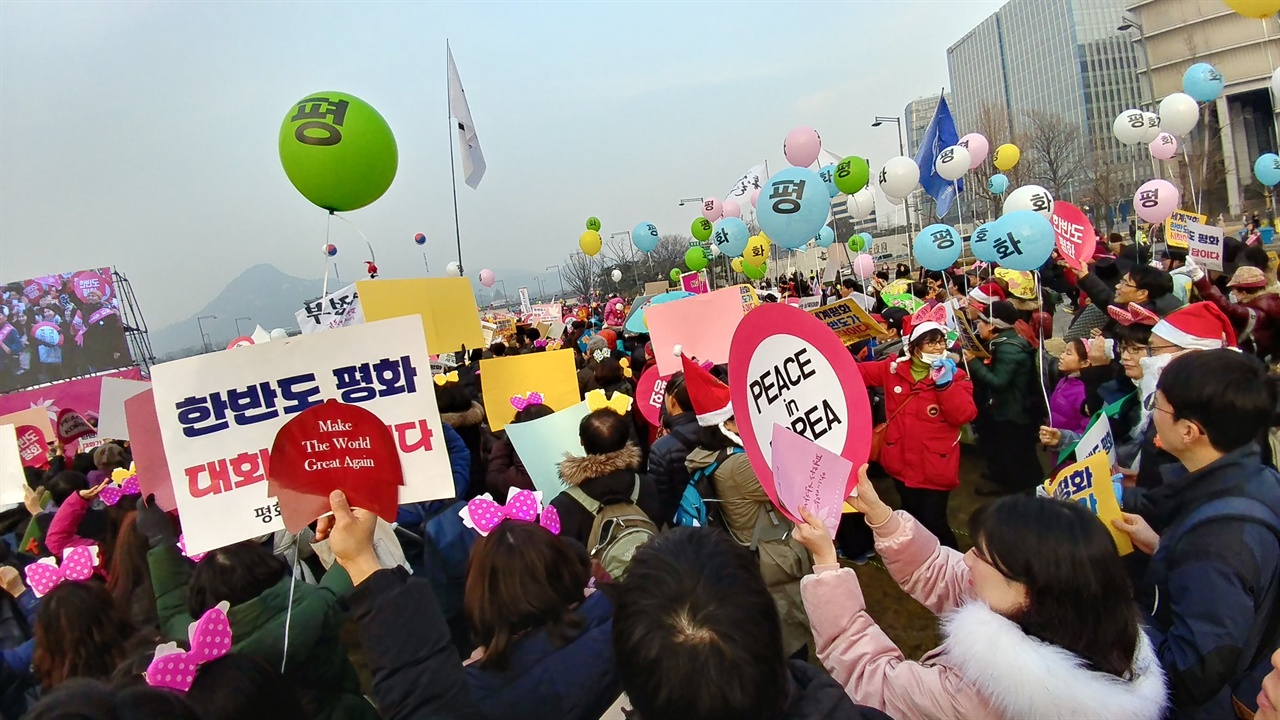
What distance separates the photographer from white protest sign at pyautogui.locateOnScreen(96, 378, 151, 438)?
4117 mm

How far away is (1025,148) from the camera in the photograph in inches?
1347

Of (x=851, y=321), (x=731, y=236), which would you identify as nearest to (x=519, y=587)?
(x=851, y=321)

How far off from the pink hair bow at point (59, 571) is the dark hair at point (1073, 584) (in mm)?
3493

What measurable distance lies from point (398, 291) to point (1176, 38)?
5906 cm

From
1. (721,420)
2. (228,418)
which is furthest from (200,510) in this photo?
(721,420)

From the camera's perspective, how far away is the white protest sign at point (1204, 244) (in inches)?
258

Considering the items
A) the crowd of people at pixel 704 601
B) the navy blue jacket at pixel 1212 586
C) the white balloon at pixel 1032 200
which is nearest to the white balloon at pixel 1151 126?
the white balloon at pixel 1032 200

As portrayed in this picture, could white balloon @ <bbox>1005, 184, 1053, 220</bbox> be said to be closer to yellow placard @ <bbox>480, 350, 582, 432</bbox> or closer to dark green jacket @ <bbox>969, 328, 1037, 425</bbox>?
dark green jacket @ <bbox>969, 328, 1037, 425</bbox>

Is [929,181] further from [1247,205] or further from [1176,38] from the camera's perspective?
[1176,38]

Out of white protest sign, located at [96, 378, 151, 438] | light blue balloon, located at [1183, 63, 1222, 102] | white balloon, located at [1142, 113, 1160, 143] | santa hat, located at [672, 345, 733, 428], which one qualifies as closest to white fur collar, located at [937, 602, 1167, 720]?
santa hat, located at [672, 345, 733, 428]

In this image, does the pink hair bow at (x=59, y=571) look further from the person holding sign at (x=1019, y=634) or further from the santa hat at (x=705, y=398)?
the person holding sign at (x=1019, y=634)

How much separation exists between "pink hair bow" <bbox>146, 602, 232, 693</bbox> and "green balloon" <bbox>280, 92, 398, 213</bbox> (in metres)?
2.91

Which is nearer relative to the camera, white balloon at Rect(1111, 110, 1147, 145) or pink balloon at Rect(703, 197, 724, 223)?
white balloon at Rect(1111, 110, 1147, 145)

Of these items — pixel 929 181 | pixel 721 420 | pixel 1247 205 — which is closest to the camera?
pixel 721 420
